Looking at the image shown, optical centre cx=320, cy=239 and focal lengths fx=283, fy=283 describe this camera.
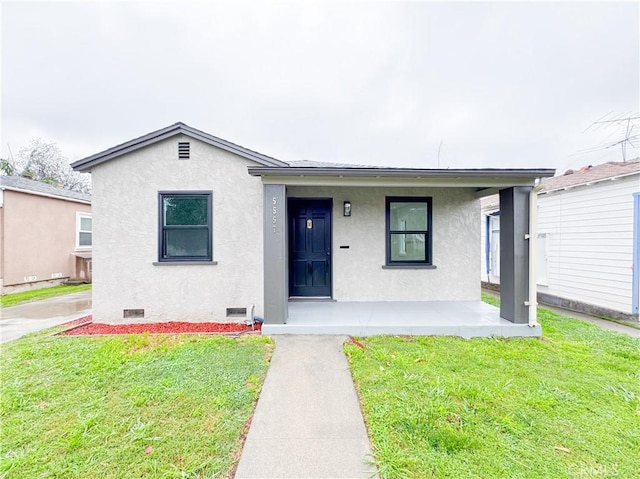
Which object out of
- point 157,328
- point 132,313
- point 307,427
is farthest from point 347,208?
point 132,313

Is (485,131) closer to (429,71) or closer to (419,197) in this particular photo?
(429,71)

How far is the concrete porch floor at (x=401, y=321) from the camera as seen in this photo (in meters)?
4.73

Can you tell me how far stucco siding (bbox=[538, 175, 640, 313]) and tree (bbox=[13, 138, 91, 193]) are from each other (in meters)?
28.6

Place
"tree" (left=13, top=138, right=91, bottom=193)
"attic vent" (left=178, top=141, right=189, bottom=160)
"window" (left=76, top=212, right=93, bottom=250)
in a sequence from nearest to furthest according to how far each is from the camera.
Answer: "attic vent" (left=178, top=141, right=189, bottom=160), "window" (left=76, top=212, right=93, bottom=250), "tree" (left=13, top=138, right=91, bottom=193)

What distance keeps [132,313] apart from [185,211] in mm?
2223

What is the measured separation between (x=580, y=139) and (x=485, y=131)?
478 centimetres

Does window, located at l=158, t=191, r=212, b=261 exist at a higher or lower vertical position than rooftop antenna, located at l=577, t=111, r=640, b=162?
lower

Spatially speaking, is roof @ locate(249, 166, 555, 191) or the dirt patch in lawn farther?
the dirt patch in lawn

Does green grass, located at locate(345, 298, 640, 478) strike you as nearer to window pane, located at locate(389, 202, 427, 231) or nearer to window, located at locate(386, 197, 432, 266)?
window, located at locate(386, 197, 432, 266)

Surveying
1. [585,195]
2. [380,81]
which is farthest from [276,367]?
[380,81]

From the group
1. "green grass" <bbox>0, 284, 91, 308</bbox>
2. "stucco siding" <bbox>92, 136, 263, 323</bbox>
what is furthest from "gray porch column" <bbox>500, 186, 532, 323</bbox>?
"green grass" <bbox>0, 284, 91, 308</bbox>

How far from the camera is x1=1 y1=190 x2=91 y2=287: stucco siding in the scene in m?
8.99

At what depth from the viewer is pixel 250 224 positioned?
5.55 metres

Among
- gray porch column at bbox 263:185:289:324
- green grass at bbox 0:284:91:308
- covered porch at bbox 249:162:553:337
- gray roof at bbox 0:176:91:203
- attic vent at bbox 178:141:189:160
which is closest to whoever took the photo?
gray porch column at bbox 263:185:289:324
